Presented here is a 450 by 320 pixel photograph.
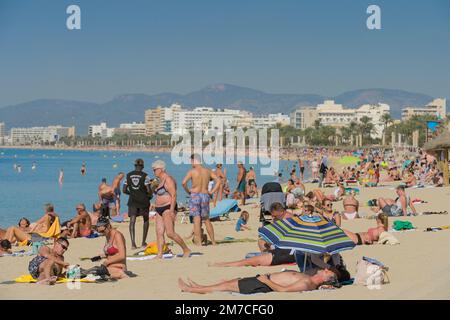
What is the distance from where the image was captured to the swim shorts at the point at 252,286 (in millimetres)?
6594

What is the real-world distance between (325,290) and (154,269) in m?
2.38

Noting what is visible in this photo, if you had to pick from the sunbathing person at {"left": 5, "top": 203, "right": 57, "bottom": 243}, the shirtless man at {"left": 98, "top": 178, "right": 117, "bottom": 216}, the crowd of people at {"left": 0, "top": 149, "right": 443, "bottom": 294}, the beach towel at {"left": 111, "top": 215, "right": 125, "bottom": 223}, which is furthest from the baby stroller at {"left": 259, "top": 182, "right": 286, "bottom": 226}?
the shirtless man at {"left": 98, "top": 178, "right": 117, "bottom": 216}

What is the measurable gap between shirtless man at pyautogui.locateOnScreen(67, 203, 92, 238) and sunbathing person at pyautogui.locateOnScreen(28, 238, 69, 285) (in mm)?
4532

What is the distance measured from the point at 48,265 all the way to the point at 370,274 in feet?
10.8

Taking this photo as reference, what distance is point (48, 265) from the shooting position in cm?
750

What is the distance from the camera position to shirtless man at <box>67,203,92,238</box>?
12250mm

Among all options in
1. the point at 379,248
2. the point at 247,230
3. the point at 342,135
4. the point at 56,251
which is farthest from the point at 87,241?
the point at 342,135

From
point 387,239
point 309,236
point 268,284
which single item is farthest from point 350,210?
point 268,284

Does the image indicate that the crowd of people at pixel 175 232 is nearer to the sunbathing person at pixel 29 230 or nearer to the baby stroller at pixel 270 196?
the sunbathing person at pixel 29 230

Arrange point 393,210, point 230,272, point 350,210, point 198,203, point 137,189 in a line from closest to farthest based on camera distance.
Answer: point 230,272, point 198,203, point 137,189, point 350,210, point 393,210

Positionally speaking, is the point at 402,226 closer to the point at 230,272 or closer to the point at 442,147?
the point at 230,272

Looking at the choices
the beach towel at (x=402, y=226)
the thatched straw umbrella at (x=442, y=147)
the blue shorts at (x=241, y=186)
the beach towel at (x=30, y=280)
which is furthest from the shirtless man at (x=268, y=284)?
the thatched straw umbrella at (x=442, y=147)

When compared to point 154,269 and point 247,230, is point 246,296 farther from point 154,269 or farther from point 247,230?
point 247,230

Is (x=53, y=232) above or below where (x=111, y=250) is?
below
